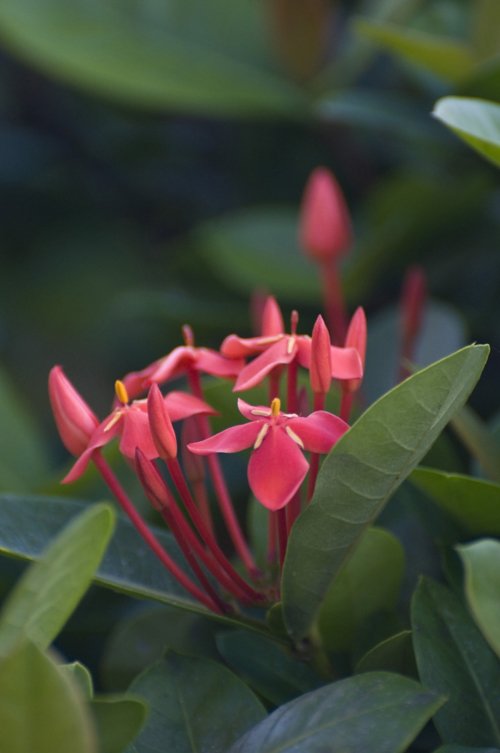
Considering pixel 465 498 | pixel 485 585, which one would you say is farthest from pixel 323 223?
pixel 485 585

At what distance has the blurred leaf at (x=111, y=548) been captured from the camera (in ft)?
1.81

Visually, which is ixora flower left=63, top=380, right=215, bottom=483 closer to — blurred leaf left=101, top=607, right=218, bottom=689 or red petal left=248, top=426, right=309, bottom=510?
red petal left=248, top=426, right=309, bottom=510

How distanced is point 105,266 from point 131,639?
0.85 metres

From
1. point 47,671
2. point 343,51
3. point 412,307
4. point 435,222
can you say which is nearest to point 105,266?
point 343,51

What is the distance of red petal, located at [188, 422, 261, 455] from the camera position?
19.1 inches

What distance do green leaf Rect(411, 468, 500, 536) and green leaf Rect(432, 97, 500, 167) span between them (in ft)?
0.60

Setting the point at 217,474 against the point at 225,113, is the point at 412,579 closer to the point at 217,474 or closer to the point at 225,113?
the point at 217,474

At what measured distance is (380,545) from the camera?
0.60 m

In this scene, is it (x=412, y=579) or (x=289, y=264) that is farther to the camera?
(x=289, y=264)

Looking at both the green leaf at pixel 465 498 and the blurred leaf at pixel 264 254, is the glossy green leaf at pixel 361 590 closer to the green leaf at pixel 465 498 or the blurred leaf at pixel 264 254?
the green leaf at pixel 465 498

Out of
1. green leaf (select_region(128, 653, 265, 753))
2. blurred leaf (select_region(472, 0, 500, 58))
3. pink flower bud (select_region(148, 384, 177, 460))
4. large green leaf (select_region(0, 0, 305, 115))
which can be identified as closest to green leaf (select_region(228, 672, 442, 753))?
green leaf (select_region(128, 653, 265, 753))

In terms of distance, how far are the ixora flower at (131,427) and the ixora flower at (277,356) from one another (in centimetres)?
3

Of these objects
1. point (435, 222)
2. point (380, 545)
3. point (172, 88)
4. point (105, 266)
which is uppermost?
point (172, 88)

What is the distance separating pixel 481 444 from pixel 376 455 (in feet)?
0.58
